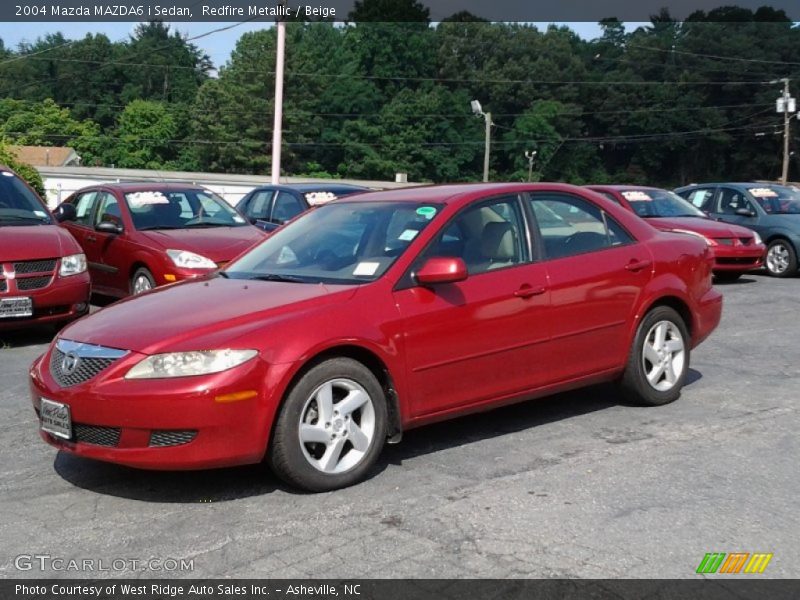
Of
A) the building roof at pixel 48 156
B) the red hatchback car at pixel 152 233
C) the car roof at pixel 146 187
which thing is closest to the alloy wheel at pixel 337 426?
the red hatchback car at pixel 152 233

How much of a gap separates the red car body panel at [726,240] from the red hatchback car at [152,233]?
20.1ft

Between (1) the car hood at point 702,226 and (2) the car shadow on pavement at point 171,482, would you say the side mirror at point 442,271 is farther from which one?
(1) the car hood at point 702,226

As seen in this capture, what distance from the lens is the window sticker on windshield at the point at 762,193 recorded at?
1734 centimetres

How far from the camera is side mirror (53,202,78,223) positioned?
41.8 feet

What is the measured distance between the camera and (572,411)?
6.73 meters

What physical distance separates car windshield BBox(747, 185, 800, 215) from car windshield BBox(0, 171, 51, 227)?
12159 millimetres

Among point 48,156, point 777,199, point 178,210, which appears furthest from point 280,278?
point 48,156

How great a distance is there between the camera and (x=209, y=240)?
10.9 metres

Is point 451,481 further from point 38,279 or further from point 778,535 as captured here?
point 38,279

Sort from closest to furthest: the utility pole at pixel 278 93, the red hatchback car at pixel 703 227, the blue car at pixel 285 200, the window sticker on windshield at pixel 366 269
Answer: the window sticker on windshield at pixel 366 269
the blue car at pixel 285 200
the red hatchback car at pixel 703 227
the utility pole at pixel 278 93

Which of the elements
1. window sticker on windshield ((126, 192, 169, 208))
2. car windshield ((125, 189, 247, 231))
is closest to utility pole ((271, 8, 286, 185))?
car windshield ((125, 189, 247, 231))

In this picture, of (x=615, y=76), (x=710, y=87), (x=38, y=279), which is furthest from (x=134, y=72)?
(x=38, y=279)

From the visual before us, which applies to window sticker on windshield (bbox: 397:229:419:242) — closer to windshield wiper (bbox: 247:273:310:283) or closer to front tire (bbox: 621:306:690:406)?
windshield wiper (bbox: 247:273:310:283)

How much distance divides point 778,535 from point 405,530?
5.42 ft
